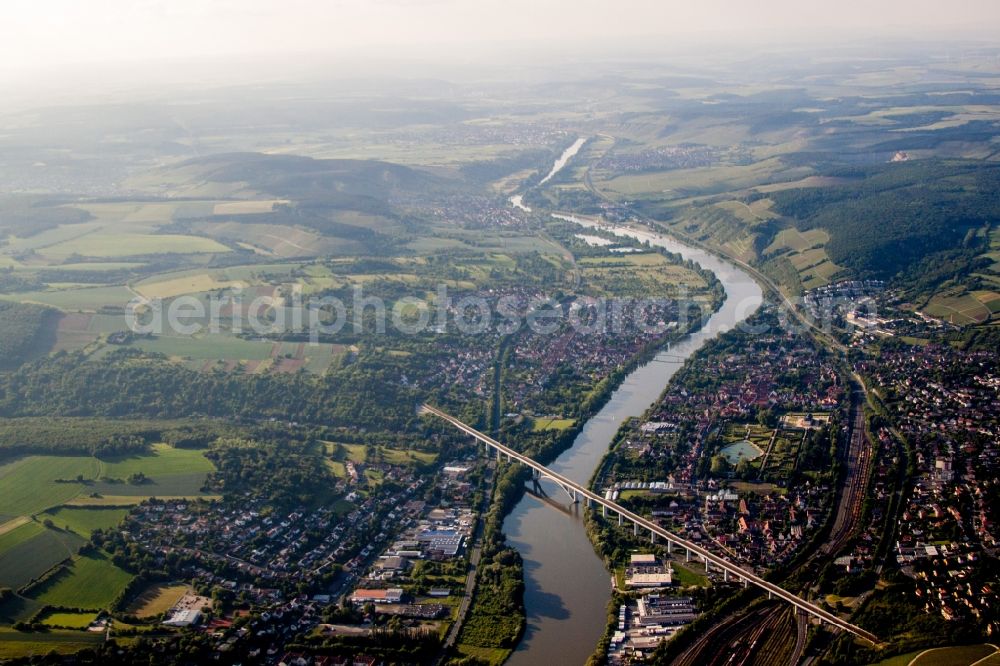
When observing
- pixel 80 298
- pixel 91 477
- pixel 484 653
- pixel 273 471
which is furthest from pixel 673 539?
pixel 80 298

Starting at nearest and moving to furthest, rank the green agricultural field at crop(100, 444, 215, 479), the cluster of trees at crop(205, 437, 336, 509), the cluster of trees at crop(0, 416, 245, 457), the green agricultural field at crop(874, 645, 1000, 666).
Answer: the green agricultural field at crop(874, 645, 1000, 666)
the cluster of trees at crop(205, 437, 336, 509)
the green agricultural field at crop(100, 444, 215, 479)
the cluster of trees at crop(0, 416, 245, 457)

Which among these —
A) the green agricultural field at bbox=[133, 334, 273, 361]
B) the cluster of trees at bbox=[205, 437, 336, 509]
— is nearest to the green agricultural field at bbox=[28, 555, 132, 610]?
the cluster of trees at bbox=[205, 437, 336, 509]

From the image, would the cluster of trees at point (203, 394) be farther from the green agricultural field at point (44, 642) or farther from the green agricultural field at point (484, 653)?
the green agricultural field at point (44, 642)

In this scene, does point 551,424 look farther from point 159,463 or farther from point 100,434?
point 100,434

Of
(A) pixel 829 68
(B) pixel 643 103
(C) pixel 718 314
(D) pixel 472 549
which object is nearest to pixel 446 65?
(A) pixel 829 68

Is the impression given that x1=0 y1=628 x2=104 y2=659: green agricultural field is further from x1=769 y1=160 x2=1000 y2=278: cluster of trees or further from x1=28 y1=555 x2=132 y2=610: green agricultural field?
x1=769 y1=160 x2=1000 y2=278: cluster of trees

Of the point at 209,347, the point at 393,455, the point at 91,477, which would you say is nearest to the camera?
the point at 91,477

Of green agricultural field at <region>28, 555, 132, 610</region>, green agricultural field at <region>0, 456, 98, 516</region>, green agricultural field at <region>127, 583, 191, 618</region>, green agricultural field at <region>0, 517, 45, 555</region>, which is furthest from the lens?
green agricultural field at <region>0, 456, 98, 516</region>

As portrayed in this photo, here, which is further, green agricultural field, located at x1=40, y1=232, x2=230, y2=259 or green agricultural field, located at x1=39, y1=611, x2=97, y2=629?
green agricultural field, located at x1=40, y1=232, x2=230, y2=259
